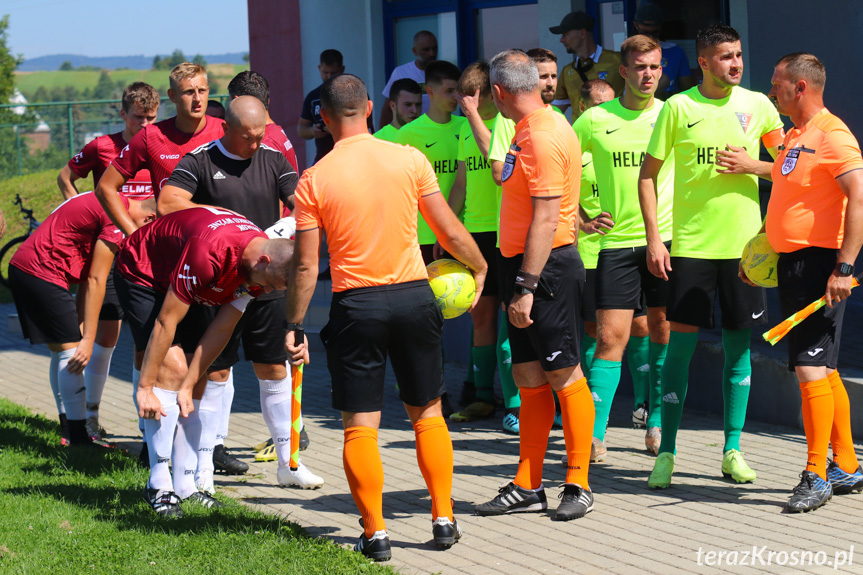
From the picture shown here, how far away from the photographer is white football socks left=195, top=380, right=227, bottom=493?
19.1ft

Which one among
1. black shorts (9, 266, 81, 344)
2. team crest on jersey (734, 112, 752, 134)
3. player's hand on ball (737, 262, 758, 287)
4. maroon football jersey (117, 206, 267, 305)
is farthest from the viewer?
black shorts (9, 266, 81, 344)

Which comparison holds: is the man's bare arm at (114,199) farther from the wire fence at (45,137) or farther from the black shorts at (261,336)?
the wire fence at (45,137)

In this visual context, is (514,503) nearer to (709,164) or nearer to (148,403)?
(148,403)

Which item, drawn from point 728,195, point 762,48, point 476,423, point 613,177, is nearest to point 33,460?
point 476,423

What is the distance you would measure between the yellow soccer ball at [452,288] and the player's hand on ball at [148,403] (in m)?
1.47

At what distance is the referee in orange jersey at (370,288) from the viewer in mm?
4594

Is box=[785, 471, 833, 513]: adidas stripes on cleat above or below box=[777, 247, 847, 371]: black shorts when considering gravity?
below

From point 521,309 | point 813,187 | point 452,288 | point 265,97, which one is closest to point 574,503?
point 521,309

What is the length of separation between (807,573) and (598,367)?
2039 mm

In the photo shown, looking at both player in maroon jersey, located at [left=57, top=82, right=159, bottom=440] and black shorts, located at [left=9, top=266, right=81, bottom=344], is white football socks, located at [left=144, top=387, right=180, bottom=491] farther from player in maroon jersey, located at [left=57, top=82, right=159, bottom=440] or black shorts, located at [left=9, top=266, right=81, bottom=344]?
player in maroon jersey, located at [left=57, top=82, right=159, bottom=440]

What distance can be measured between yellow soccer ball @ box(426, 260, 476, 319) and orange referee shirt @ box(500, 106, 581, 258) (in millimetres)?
379

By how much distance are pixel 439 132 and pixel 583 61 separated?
6.70 ft

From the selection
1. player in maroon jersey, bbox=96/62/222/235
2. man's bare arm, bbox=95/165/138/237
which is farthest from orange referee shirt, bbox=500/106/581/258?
man's bare arm, bbox=95/165/138/237

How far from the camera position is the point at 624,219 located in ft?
20.6
